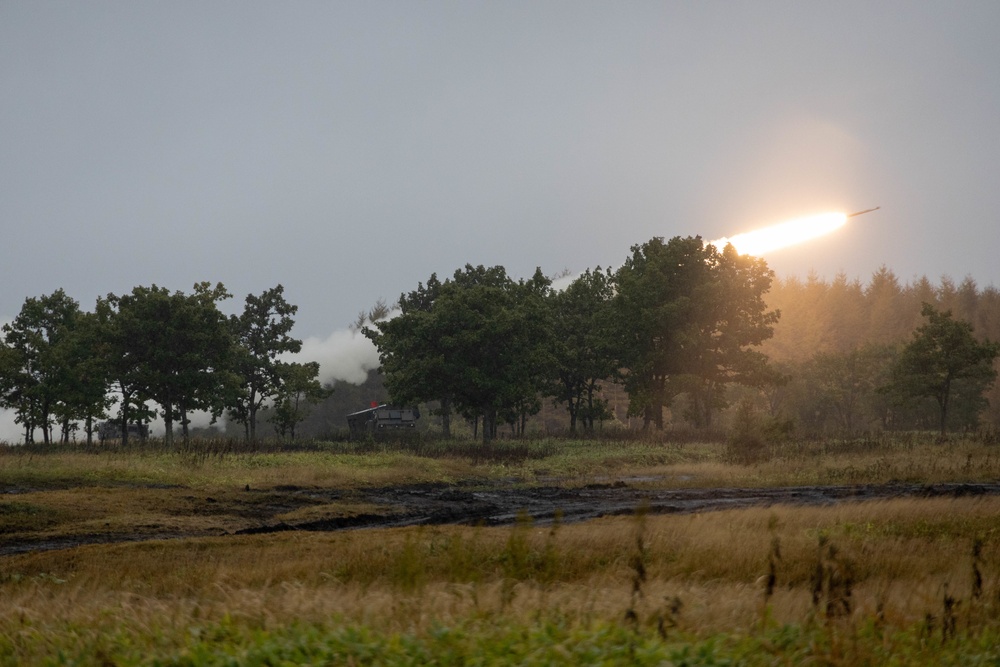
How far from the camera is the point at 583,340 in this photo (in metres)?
71.4

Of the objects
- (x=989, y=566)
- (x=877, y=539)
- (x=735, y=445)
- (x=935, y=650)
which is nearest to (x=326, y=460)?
(x=735, y=445)

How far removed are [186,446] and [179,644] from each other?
40.0 metres

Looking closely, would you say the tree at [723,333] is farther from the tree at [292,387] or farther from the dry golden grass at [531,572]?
the dry golden grass at [531,572]

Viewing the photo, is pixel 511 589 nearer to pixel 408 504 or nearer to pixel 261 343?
pixel 408 504

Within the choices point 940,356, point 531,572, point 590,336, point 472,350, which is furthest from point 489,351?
point 531,572

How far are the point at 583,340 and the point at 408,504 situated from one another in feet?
148

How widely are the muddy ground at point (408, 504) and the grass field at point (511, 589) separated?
43cm

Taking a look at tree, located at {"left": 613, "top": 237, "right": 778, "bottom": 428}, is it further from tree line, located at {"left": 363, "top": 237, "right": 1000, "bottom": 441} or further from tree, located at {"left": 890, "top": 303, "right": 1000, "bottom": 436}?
tree, located at {"left": 890, "top": 303, "right": 1000, "bottom": 436}

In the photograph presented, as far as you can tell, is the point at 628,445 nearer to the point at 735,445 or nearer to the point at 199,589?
the point at 735,445

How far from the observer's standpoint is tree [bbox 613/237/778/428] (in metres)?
67.2

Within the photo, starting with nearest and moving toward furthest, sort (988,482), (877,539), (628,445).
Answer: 1. (877,539)
2. (988,482)
3. (628,445)

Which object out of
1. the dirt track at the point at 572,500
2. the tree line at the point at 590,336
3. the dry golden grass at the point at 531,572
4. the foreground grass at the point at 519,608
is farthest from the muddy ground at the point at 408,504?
the tree line at the point at 590,336

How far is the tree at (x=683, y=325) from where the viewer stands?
67188 mm

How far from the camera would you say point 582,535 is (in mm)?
16641
